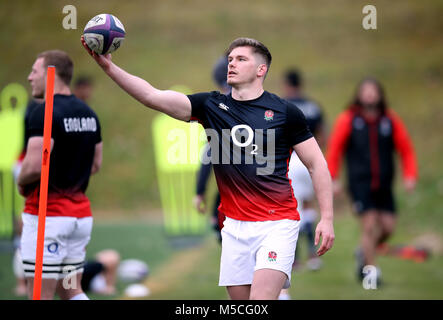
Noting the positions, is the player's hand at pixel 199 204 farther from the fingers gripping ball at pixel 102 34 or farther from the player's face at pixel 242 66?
the fingers gripping ball at pixel 102 34

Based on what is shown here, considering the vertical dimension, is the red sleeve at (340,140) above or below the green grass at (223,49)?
below

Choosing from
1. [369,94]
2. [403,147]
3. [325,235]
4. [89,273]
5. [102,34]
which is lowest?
[89,273]

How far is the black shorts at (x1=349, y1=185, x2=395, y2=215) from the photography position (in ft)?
34.6

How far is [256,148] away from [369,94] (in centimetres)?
509

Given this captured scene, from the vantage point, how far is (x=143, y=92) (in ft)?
18.2

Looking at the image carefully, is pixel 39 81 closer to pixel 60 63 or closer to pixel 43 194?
pixel 60 63

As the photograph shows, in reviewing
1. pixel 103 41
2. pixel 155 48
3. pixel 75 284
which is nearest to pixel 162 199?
pixel 155 48

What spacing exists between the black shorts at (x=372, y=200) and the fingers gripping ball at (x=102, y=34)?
5.86 m

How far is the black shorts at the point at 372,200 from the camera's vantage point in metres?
10.6

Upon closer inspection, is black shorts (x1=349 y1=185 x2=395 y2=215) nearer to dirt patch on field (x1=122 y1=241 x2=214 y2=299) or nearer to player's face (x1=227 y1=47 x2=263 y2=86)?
dirt patch on field (x1=122 y1=241 x2=214 y2=299)

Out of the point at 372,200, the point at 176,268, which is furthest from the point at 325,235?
the point at 176,268

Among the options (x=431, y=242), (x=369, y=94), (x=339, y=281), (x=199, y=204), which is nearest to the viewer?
(x=199, y=204)

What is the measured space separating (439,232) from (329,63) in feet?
27.0

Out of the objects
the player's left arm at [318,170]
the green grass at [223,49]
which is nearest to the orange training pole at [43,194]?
the player's left arm at [318,170]
